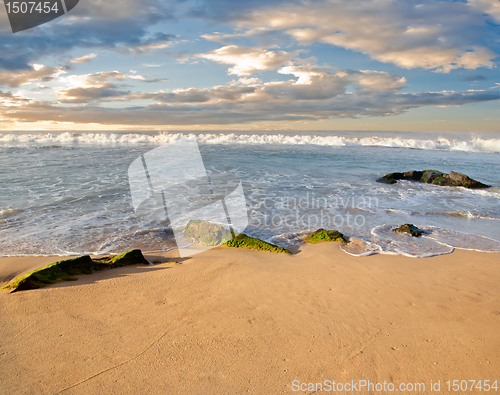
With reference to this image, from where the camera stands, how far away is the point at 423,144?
3616 cm

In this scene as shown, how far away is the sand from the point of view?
6.94ft

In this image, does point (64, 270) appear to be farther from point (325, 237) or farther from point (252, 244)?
point (325, 237)

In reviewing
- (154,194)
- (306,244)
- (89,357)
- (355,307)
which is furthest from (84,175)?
(355,307)

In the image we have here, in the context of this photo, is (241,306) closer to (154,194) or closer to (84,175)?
(154,194)

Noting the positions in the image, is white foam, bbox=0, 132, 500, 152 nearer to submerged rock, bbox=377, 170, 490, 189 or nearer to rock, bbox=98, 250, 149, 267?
submerged rock, bbox=377, 170, 490, 189

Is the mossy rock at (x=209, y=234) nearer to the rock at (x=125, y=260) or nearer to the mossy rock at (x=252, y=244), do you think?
the mossy rock at (x=252, y=244)

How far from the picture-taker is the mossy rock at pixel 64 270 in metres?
3.22

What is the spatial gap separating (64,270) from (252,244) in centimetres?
286

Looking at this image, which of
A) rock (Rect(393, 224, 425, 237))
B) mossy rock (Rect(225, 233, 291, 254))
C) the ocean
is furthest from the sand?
rock (Rect(393, 224, 425, 237))

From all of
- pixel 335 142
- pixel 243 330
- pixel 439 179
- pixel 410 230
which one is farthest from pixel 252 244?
pixel 335 142

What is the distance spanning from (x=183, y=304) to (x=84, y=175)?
1245 centimetres

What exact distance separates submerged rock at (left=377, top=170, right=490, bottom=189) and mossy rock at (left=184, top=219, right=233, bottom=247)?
9.70 meters

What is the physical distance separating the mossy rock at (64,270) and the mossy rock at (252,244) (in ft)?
5.50

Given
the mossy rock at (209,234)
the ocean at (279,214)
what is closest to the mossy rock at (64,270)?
the ocean at (279,214)
